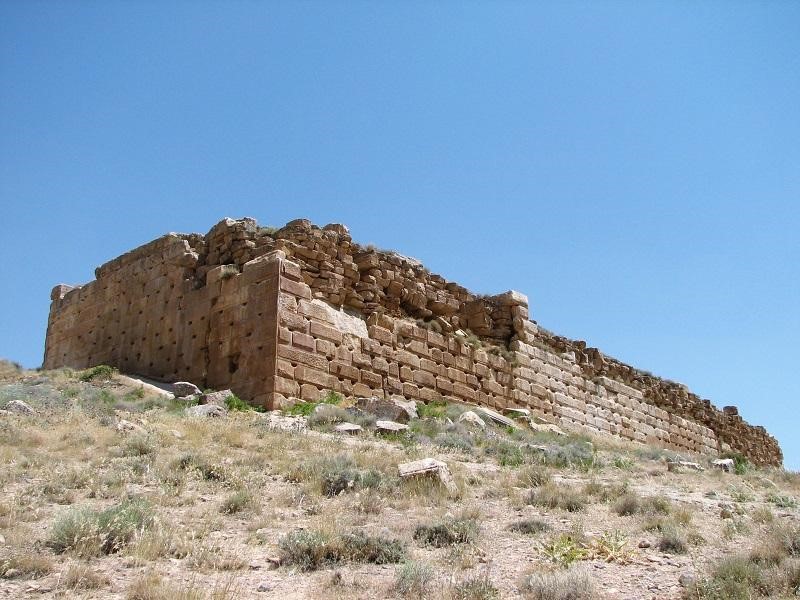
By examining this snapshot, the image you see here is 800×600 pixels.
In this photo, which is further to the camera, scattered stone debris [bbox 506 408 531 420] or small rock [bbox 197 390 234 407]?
scattered stone debris [bbox 506 408 531 420]

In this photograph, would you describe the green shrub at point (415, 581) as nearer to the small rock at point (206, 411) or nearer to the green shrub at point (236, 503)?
the green shrub at point (236, 503)

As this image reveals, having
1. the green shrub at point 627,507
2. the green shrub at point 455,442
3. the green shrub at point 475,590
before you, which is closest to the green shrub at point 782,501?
the green shrub at point 627,507

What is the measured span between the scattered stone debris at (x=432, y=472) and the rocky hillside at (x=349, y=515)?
0.08ft

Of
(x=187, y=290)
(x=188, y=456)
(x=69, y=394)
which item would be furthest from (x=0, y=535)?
(x=187, y=290)

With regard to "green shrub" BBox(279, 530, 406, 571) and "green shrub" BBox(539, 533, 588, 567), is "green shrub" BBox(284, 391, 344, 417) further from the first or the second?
"green shrub" BBox(539, 533, 588, 567)

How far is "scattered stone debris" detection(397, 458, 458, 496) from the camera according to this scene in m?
7.34

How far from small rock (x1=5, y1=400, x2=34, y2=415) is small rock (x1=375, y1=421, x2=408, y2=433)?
4.43 m

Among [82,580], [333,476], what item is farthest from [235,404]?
[82,580]

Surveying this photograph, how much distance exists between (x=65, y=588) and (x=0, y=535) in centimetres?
116

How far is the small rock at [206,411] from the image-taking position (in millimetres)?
10586

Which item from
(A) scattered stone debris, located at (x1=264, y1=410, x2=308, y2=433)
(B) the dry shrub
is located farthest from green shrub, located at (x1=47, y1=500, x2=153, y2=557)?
(A) scattered stone debris, located at (x1=264, y1=410, x2=308, y2=433)

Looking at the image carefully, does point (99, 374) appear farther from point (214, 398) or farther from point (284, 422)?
point (284, 422)

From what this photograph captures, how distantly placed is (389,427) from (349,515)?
4107mm

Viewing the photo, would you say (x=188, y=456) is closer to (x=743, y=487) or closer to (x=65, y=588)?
(x=65, y=588)
